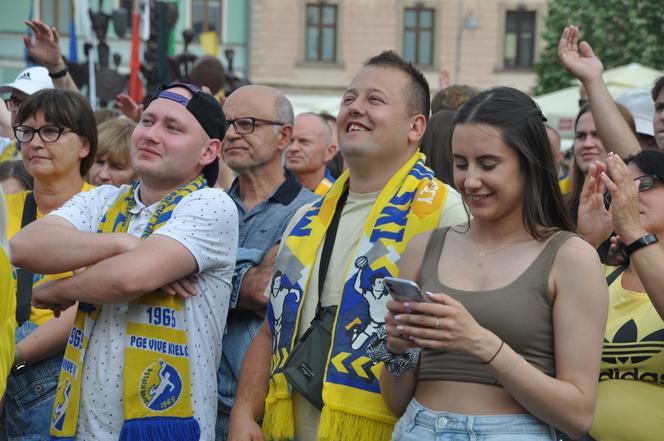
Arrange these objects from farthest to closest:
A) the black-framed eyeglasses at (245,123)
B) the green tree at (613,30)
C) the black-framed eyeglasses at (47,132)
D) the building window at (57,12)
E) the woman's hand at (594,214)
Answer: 1. the building window at (57,12)
2. the green tree at (613,30)
3. the black-framed eyeglasses at (245,123)
4. the black-framed eyeglasses at (47,132)
5. the woman's hand at (594,214)

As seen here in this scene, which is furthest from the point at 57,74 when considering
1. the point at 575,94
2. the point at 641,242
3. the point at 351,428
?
the point at 575,94

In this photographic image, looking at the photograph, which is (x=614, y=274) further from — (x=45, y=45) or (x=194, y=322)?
(x=45, y=45)

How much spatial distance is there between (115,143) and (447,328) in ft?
11.7

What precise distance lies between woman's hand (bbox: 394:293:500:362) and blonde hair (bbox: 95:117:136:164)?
11.2ft

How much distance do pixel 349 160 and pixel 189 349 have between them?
3.04 ft

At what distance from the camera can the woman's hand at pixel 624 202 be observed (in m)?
3.59

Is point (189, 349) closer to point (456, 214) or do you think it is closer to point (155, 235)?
point (155, 235)

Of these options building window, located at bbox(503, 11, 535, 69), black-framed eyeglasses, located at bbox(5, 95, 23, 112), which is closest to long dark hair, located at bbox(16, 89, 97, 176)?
black-framed eyeglasses, located at bbox(5, 95, 23, 112)

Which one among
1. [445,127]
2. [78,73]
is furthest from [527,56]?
[445,127]

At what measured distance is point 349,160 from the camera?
4.08m

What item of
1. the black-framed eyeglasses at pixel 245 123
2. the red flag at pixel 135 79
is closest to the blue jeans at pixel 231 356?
the black-framed eyeglasses at pixel 245 123

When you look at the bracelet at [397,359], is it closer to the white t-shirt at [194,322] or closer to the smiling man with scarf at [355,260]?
the smiling man with scarf at [355,260]

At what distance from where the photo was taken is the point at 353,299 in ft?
12.3

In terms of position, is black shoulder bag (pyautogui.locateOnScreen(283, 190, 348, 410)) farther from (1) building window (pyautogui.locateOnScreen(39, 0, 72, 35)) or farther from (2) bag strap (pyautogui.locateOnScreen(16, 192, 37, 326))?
(1) building window (pyautogui.locateOnScreen(39, 0, 72, 35))
